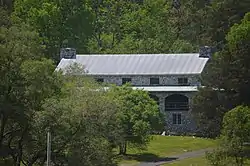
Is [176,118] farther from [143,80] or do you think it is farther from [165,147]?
[165,147]

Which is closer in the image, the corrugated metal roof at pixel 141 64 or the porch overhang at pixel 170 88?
the porch overhang at pixel 170 88

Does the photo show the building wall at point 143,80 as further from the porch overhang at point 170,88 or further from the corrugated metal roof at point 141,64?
the porch overhang at point 170,88

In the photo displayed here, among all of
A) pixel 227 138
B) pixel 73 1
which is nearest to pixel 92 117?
pixel 227 138

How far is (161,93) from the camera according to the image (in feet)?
233

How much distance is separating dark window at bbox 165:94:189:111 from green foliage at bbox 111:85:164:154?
10.3m

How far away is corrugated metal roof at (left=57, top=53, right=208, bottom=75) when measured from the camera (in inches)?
2852

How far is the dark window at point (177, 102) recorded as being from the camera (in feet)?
233

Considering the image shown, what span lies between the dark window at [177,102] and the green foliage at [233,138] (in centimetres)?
2921

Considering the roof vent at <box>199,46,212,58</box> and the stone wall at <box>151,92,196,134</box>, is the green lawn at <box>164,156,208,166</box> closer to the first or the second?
the stone wall at <box>151,92,196,134</box>

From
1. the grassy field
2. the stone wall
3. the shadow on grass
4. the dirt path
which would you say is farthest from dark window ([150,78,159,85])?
the shadow on grass

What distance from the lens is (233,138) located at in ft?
136

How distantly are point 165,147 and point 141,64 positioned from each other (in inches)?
654

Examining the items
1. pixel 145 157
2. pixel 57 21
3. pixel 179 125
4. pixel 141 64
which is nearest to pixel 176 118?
pixel 179 125

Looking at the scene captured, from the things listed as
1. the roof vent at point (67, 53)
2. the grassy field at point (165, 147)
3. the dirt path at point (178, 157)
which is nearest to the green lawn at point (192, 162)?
the dirt path at point (178, 157)
